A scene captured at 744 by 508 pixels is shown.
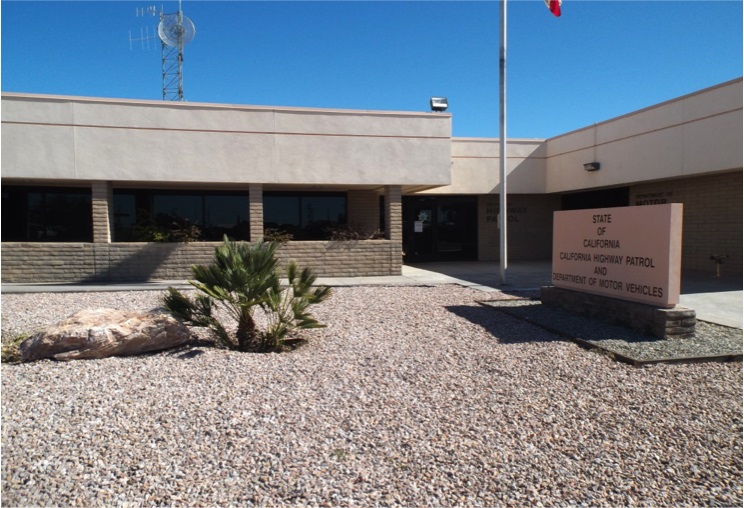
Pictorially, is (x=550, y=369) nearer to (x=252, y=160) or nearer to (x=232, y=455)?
(x=232, y=455)

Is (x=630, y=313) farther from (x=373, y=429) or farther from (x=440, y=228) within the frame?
(x=440, y=228)

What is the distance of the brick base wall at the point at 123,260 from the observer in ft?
44.3

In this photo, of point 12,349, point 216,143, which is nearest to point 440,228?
point 216,143

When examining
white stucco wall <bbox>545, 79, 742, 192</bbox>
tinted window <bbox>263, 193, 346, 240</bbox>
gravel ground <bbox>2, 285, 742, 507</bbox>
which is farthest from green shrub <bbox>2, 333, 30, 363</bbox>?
white stucco wall <bbox>545, 79, 742, 192</bbox>

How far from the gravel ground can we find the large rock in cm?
23

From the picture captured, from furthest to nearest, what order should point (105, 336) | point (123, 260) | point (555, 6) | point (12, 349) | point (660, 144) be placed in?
point (660, 144), point (123, 260), point (555, 6), point (12, 349), point (105, 336)

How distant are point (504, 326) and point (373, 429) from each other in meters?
4.34

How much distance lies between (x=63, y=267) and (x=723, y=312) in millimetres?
14250

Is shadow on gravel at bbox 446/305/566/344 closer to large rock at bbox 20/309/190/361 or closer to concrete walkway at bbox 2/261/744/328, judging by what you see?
concrete walkway at bbox 2/261/744/328

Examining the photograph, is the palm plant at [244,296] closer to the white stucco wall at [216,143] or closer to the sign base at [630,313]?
the sign base at [630,313]

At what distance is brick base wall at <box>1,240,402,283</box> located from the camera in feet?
44.3

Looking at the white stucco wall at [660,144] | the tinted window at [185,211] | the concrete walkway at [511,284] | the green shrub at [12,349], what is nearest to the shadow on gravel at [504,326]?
the concrete walkway at [511,284]

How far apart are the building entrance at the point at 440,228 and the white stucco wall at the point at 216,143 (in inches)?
194

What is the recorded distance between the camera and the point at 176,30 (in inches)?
849
